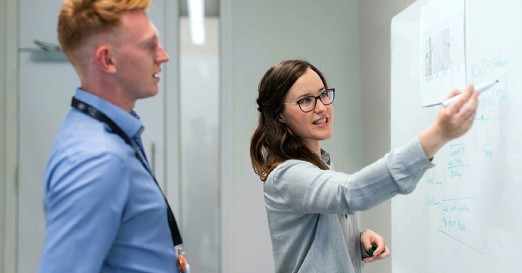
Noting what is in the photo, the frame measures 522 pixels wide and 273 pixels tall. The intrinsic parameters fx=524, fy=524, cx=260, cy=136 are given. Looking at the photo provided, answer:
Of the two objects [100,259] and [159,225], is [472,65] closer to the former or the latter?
[159,225]

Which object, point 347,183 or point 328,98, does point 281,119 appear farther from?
point 347,183

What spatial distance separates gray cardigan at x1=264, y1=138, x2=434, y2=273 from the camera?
1.00 metres

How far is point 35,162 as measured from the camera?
2.94 meters

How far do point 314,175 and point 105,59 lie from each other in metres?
0.52

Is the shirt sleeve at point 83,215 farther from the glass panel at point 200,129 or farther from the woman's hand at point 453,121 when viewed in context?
the glass panel at point 200,129

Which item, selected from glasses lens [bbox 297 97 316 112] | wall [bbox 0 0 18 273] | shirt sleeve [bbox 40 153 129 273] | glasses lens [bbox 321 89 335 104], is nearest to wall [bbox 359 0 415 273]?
glasses lens [bbox 321 89 335 104]

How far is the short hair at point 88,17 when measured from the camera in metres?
0.94

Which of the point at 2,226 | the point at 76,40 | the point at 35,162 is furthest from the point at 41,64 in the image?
the point at 76,40

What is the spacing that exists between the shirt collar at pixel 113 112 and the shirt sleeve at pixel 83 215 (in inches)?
4.6

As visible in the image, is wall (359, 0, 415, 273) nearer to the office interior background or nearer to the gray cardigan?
the office interior background

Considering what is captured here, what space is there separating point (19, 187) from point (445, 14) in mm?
2478

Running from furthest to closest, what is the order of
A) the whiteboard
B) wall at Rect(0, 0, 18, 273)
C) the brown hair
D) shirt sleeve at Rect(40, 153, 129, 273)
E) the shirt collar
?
wall at Rect(0, 0, 18, 273)
the brown hair
the whiteboard
the shirt collar
shirt sleeve at Rect(40, 153, 129, 273)

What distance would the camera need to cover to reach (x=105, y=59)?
95 cm

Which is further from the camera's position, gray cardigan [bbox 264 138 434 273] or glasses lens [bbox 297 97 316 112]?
glasses lens [bbox 297 97 316 112]
